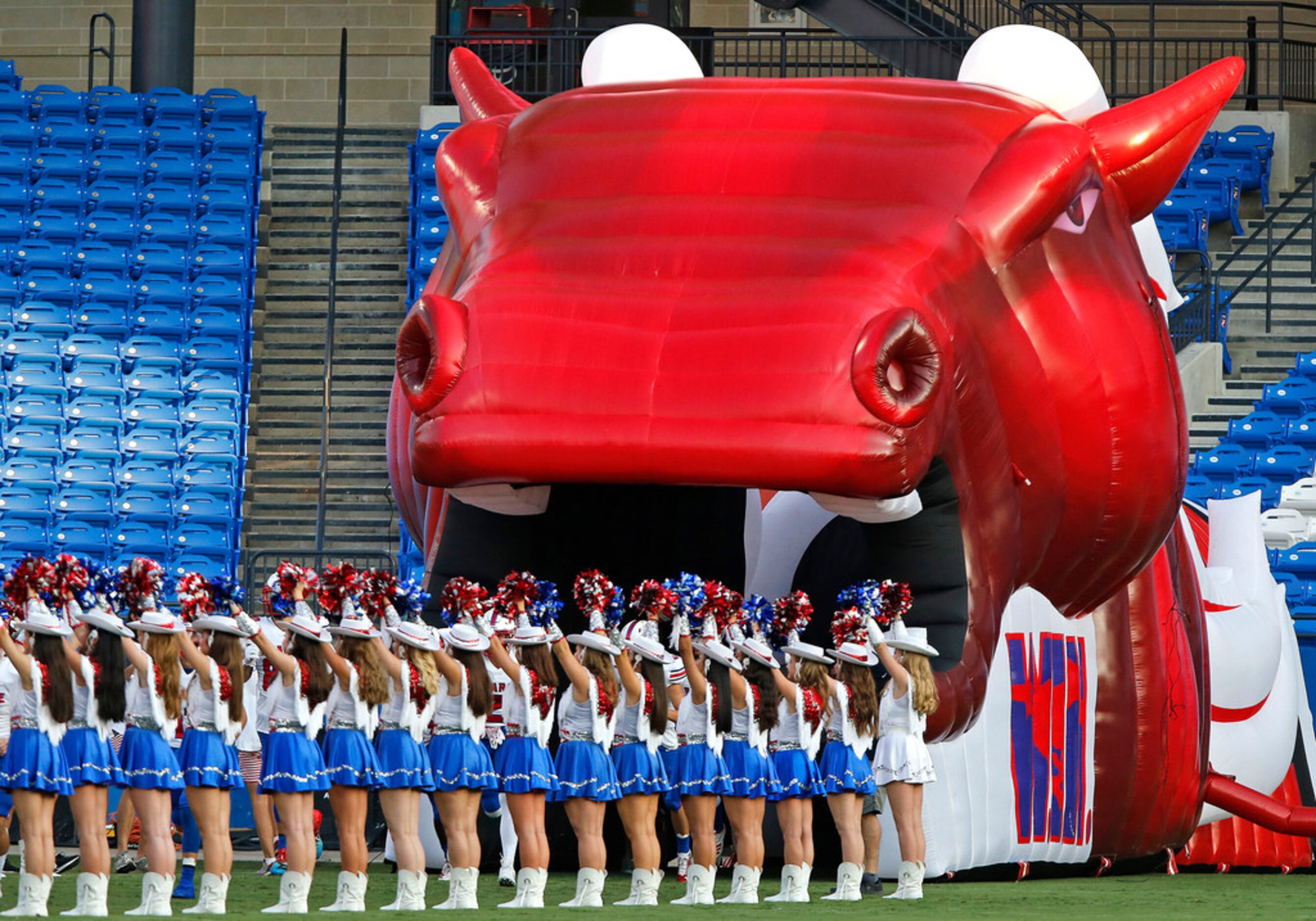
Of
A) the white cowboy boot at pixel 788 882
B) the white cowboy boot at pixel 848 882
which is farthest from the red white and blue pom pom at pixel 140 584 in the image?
the white cowboy boot at pixel 848 882

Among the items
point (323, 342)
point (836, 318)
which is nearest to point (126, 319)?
point (323, 342)

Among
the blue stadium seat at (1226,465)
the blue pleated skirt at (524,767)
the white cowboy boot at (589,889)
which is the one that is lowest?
the white cowboy boot at (589,889)

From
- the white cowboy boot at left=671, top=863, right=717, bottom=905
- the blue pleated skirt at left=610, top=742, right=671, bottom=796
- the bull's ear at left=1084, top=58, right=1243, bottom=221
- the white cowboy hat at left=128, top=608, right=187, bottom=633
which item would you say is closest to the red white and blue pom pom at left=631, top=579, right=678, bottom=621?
the blue pleated skirt at left=610, top=742, right=671, bottom=796

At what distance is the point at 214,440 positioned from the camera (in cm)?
1673

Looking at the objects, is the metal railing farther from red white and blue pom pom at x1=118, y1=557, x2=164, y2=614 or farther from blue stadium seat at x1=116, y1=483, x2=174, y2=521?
red white and blue pom pom at x1=118, y1=557, x2=164, y2=614

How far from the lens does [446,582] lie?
8.32 metres

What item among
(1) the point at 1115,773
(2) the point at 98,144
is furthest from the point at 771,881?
(2) the point at 98,144

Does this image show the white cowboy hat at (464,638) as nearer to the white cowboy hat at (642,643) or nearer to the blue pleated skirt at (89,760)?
the white cowboy hat at (642,643)

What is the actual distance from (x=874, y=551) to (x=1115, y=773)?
1.93m

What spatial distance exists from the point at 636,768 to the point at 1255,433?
8.97m

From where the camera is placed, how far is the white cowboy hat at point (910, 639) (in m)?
8.09

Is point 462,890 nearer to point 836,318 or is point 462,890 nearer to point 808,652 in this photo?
point 808,652

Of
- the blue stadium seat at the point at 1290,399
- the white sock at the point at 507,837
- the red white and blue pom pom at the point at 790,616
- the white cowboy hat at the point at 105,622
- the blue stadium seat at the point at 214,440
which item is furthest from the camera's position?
the blue stadium seat at the point at 1290,399

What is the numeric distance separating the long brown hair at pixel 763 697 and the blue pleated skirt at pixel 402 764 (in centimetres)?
158
